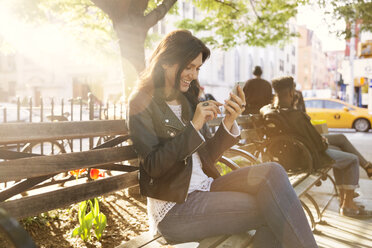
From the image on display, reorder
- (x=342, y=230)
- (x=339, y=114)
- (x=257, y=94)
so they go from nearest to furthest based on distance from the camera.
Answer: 1. (x=342, y=230)
2. (x=257, y=94)
3. (x=339, y=114)

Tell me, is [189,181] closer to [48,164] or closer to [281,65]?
[48,164]

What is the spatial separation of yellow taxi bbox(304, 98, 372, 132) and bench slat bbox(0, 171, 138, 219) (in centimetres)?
1649

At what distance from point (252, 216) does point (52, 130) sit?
121cm

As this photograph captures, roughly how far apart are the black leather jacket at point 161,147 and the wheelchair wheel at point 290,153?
2529mm

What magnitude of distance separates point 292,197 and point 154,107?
0.91 meters

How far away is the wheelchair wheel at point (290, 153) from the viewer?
4.38m

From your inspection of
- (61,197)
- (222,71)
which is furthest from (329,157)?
(222,71)

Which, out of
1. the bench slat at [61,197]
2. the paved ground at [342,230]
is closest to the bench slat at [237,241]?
the bench slat at [61,197]

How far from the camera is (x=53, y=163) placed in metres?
2.06

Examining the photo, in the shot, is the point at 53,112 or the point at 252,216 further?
the point at 53,112

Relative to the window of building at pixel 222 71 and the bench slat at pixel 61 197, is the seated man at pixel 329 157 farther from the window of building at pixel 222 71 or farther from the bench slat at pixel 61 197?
the window of building at pixel 222 71

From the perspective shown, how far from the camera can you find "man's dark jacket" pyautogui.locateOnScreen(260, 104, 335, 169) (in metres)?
4.34

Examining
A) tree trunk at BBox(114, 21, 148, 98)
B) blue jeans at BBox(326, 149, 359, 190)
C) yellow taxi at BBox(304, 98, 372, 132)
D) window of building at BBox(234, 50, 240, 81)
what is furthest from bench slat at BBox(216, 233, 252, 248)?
window of building at BBox(234, 50, 240, 81)

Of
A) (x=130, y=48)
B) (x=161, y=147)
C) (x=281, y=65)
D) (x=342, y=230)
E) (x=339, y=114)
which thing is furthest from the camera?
(x=281, y=65)
